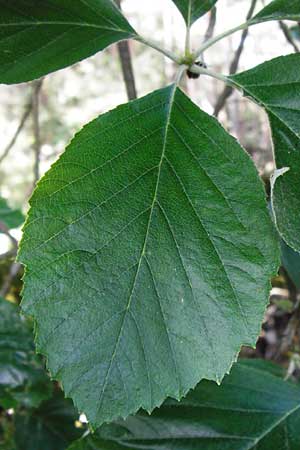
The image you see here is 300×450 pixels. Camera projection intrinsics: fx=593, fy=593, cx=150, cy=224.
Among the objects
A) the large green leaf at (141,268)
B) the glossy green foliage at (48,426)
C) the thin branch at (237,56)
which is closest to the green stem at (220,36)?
the large green leaf at (141,268)

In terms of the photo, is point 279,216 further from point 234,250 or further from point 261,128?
point 261,128

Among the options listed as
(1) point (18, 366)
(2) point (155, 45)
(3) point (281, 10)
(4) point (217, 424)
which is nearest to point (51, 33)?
(2) point (155, 45)

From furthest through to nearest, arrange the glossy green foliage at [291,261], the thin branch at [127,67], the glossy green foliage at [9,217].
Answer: the glossy green foliage at [9,217] < the thin branch at [127,67] < the glossy green foliage at [291,261]

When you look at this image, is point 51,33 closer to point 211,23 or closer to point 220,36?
point 220,36

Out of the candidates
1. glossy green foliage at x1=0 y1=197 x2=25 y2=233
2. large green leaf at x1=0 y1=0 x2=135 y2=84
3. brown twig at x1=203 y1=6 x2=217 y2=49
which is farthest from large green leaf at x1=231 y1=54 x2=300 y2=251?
glossy green foliage at x1=0 y1=197 x2=25 y2=233

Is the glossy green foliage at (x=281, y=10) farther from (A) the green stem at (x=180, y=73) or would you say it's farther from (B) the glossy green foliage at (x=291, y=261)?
(B) the glossy green foliage at (x=291, y=261)

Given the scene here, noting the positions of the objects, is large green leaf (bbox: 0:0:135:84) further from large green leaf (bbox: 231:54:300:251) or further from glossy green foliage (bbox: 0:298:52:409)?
glossy green foliage (bbox: 0:298:52:409)

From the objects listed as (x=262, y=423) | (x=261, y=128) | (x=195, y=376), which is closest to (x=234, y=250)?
(x=195, y=376)

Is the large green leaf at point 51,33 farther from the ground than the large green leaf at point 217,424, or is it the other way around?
the large green leaf at point 51,33
